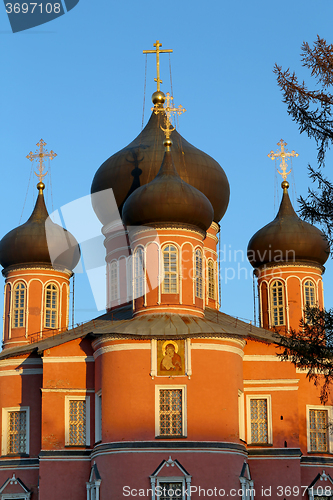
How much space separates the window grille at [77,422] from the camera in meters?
24.6

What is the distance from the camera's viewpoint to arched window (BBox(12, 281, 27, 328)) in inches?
1187

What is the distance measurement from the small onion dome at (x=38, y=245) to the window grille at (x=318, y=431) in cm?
1048

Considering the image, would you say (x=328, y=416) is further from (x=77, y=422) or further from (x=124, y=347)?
(x=77, y=422)

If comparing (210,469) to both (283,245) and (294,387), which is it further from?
(283,245)

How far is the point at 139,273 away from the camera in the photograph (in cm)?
2542

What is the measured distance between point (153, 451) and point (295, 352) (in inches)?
284

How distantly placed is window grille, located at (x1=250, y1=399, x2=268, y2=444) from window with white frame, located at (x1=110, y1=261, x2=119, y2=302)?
6.97 metres

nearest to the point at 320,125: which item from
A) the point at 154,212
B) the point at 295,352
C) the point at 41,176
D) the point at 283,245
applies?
the point at 295,352

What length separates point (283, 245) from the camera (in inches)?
1196

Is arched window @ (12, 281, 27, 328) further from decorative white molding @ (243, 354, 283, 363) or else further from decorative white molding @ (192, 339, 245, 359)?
decorative white molding @ (192, 339, 245, 359)

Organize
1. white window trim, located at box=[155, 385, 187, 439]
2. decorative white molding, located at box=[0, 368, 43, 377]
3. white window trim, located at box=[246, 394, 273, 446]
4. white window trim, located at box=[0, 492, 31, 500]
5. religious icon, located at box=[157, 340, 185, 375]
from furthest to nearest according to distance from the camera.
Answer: decorative white molding, located at box=[0, 368, 43, 377], white window trim, located at box=[0, 492, 31, 500], white window trim, located at box=[246, 394, 273, 446], religious icon, located at box=[157, 340, 185, 375], white window trim, located at box=[155, 385, 187, 439]

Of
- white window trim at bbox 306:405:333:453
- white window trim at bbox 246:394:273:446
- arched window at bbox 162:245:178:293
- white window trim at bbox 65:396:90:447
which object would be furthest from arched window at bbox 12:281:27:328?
white window trim at bbox 306:405:333:453

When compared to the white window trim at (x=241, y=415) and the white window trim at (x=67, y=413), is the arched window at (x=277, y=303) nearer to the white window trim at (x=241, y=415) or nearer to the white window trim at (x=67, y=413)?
the white window trim at (x=241, y=415)

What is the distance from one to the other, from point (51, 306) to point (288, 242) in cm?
878
